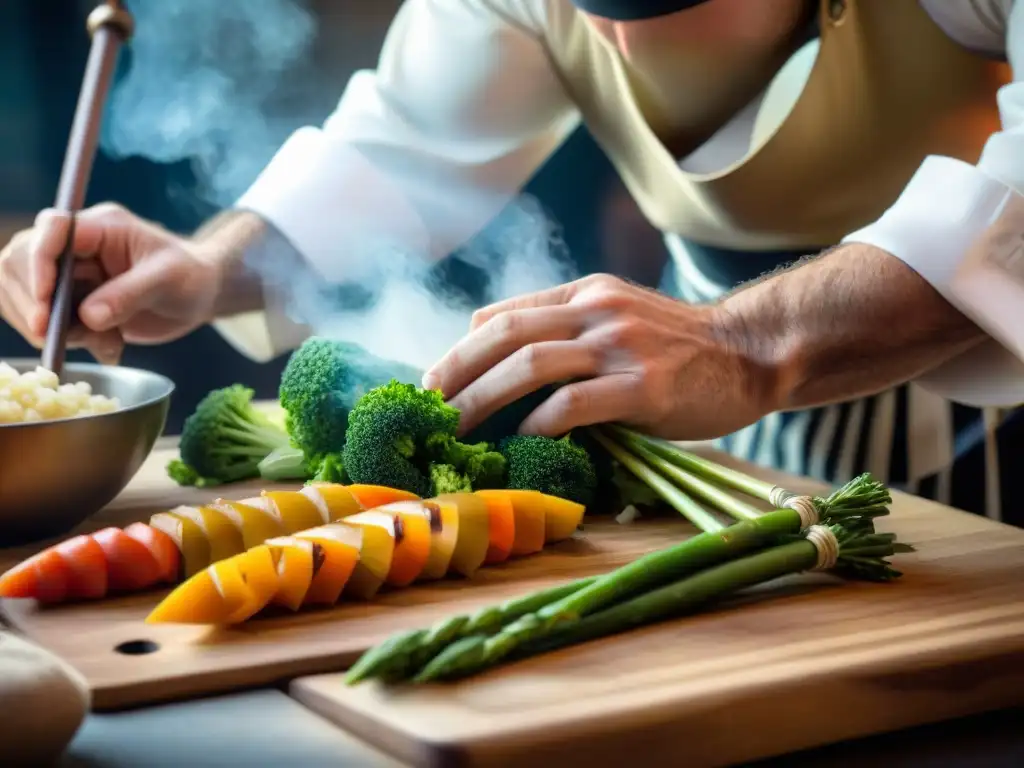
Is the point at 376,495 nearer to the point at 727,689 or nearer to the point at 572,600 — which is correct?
the point at 572,600

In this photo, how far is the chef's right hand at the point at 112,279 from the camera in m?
1.81

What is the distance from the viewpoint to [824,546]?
4.20ft

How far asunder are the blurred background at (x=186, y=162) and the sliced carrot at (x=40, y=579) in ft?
6.82

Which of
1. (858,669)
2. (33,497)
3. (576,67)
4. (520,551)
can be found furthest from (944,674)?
(576,67)

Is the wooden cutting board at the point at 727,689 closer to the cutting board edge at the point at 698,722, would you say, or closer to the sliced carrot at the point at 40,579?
the cutting board edge at the point at 698,722

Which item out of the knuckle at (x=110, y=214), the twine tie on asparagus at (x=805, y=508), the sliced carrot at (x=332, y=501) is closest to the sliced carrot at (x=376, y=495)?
the sliced carrot at (x=332, y=501)

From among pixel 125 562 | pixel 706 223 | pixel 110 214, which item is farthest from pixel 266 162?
pixel 125 562

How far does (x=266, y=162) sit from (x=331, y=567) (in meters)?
1.60

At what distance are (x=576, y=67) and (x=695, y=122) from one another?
0.27 metres

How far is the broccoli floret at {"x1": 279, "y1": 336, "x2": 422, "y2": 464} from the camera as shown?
160cm

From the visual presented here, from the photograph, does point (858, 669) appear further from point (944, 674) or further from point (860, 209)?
point (860, 209)

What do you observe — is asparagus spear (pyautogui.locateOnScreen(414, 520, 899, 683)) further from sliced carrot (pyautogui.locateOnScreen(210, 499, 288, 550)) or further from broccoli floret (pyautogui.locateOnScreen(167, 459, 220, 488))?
broccoli floret (pyautogui.locateOnScreen(167, 459, 220, 488))

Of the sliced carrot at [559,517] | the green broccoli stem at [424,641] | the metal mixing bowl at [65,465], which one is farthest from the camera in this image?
the sliced carrot at [559,517]

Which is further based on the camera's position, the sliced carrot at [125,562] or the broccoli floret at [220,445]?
the broccoli floret at [220,445]
